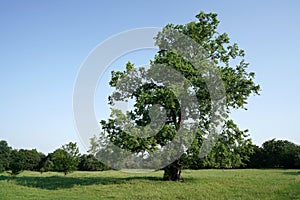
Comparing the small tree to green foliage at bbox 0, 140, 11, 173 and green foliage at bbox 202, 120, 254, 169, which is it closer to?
green foliage at bbox 202, 120, 254, 169

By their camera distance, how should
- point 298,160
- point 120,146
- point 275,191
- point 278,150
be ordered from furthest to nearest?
point 278,150 < point 298,160 < point 120,146 < point 275,191

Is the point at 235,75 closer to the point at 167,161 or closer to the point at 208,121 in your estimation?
the point at 208,121

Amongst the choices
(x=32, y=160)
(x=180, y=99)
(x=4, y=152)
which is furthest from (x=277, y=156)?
(x=4, y=152)

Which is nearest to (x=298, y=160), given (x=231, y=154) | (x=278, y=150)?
(x=278, y=150)

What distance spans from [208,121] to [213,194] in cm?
771

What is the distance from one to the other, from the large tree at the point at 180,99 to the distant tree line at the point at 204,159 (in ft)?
1.15

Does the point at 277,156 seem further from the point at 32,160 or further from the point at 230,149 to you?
the point at 32,160

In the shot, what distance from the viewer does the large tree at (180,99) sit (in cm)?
2542

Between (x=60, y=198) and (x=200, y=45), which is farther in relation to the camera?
(x=200, y=45)

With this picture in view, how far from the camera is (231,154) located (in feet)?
89.1

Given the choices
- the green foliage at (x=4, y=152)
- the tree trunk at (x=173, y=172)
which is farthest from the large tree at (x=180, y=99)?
the green foliage at (x=4, y=152)

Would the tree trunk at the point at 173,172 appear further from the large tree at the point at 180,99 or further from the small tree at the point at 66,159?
the small tree at the point at 66,159

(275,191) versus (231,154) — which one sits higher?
(231,154)

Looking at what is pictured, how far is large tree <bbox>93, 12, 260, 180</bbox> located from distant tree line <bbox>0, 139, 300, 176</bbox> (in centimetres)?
35
